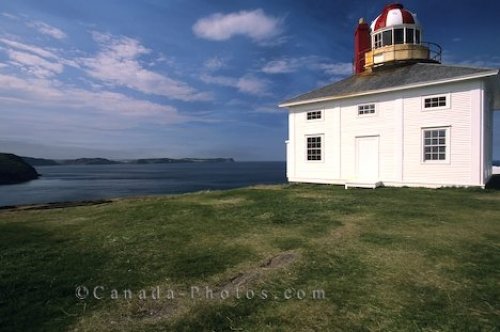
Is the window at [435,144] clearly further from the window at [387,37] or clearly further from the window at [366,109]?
the window at [387,37]

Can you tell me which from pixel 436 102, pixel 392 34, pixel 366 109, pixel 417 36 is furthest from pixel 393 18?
pixel 436 102

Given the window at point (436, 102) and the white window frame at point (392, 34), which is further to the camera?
the white window frame at point (392, 34)

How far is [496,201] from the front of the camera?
13.9 m

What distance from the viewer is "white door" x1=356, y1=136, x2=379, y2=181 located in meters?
21.2

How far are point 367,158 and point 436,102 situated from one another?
207 inches

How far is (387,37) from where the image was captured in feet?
80.9

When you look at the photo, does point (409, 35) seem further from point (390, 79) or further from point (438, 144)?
point (438, 144)

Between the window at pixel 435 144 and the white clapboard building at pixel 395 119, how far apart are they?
0.05m

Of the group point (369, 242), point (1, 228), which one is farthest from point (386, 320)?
point (1, 228)

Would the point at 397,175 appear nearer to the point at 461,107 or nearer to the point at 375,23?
the point at 461,107

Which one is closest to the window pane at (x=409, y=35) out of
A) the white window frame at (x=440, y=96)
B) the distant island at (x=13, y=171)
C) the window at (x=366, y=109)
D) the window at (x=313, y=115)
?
the window at (x=366, y=109)

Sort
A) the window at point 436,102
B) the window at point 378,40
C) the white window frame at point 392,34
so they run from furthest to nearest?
1. the window at point 378,40
2. the white window frame at point 392,34
3. the window at point 436,102

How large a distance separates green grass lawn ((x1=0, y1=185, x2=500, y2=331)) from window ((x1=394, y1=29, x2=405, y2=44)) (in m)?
17.1

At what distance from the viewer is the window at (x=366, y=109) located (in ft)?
69.6
